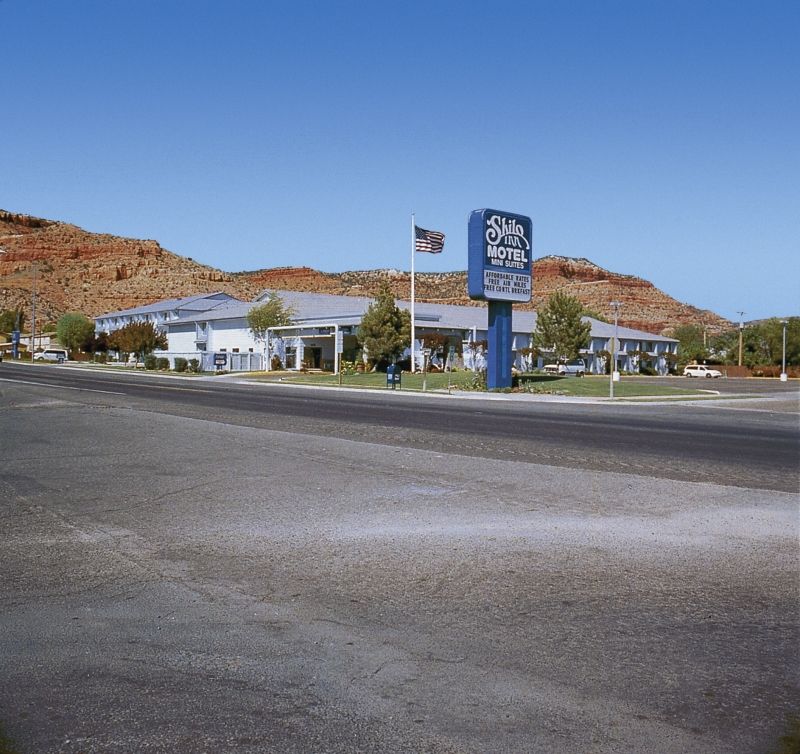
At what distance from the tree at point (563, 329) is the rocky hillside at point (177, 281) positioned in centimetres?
6901

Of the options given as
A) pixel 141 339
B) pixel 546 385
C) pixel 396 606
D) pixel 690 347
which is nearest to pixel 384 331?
pixel 546 385

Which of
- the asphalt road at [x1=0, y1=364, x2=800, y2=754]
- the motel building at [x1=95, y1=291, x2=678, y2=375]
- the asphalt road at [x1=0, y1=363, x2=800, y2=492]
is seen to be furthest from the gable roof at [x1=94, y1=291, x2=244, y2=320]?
the asphalt road at [x1=0, y1=364, x2=800, y2=754]

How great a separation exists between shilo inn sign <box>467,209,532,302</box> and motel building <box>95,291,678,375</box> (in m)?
23.3

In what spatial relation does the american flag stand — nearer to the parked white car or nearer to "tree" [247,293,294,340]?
"tree" [247,293,294,340]

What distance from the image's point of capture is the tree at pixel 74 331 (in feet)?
365

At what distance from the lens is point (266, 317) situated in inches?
2963

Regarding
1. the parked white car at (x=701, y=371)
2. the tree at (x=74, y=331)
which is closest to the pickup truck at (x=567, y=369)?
the parked white car at (x=701, y=371)

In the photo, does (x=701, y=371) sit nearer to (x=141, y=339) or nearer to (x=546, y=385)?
(x=546, y=385)

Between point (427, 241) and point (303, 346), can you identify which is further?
point (303, 346)

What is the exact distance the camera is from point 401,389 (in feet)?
152

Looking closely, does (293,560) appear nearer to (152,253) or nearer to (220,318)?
(220,318)

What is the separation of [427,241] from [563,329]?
3024 centimetres

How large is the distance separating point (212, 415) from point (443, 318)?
54.9m

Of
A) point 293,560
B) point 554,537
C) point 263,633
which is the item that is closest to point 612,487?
point 554,537
